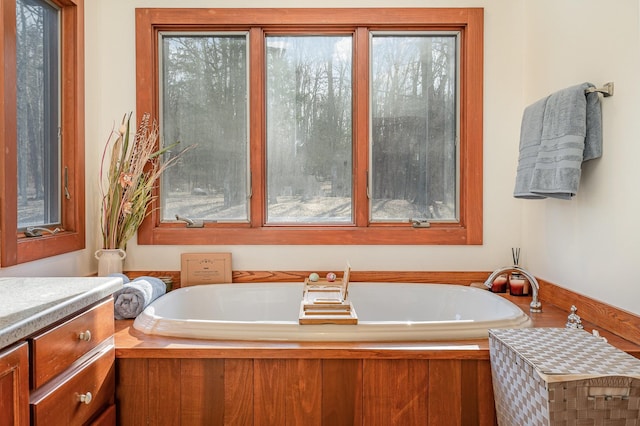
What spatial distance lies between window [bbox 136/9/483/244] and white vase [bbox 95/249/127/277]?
0.84ft

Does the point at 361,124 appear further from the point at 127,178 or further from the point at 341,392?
the point at 341,392

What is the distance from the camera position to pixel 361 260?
96.0 inches

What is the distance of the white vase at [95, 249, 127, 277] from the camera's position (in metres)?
2.25

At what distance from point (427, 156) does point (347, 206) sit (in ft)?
1.75

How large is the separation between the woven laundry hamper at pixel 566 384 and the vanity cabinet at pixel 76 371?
127 cm

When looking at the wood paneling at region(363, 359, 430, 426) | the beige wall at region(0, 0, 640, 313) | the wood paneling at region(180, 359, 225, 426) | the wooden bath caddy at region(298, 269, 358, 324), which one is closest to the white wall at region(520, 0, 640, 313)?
the beige wall at region(0, 0, 640, 313)

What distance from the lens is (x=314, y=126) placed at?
250 cm

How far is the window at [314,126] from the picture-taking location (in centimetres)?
245

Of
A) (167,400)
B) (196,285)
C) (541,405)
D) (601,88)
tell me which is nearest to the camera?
(541,405)

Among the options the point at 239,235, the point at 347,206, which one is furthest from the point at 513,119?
the point at 239,235

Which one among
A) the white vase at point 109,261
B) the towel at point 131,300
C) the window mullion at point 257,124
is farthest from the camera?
the window mullion at point 257,124

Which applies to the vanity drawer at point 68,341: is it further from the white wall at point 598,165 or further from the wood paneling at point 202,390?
the white wall at point 598,165

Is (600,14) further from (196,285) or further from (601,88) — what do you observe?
(196,285)

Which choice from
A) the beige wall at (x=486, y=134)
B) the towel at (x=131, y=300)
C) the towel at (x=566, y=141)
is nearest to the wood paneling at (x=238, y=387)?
the towel at (x=131, y=300)
